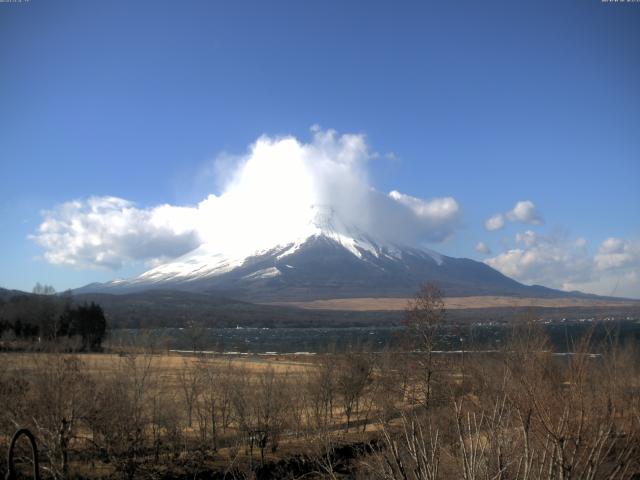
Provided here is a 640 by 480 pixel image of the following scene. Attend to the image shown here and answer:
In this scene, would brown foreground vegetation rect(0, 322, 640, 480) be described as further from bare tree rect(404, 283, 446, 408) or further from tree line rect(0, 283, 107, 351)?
tree line rect(0, 283, 107, 351)

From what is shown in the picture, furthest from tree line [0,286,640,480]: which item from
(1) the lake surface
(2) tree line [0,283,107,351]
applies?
(2) tree line [0,283,107,351]

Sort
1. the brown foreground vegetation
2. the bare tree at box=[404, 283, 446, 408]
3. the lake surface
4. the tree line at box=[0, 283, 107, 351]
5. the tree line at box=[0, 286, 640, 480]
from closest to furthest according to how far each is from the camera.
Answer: the tree line at box=[0, 286, 640, 480] → the brown foreground vegetation → the lake surface → the bare tree at box=[404, 283, 446, 408] → the tree line at box=[0, 283, 107, 351]

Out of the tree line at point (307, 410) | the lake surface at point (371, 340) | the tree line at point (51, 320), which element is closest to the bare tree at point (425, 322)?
the tree line at point (307, 410)

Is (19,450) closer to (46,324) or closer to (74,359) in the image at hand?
(74,359)

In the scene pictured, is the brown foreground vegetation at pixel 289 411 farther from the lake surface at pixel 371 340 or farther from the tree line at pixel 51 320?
the tree line at pixel 51 320

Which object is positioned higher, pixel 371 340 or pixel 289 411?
pixel 289 411

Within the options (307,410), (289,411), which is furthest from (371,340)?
(307,410)

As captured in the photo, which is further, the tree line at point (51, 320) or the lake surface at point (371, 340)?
the tree line at point (51, 320)

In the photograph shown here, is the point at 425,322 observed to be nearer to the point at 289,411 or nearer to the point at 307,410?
the point at 307,410

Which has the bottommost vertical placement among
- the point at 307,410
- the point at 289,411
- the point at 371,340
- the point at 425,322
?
the point at 371,340

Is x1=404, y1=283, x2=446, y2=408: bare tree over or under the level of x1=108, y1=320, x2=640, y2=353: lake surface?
over

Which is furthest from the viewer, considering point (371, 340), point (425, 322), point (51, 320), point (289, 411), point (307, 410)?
point (371, 340)

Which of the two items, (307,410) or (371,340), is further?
(371,340)

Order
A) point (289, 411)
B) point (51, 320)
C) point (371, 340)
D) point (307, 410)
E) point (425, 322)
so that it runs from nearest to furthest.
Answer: point (307, 410), point (289, 411), point (425, 322), point (51, 320), point (371, 340)
